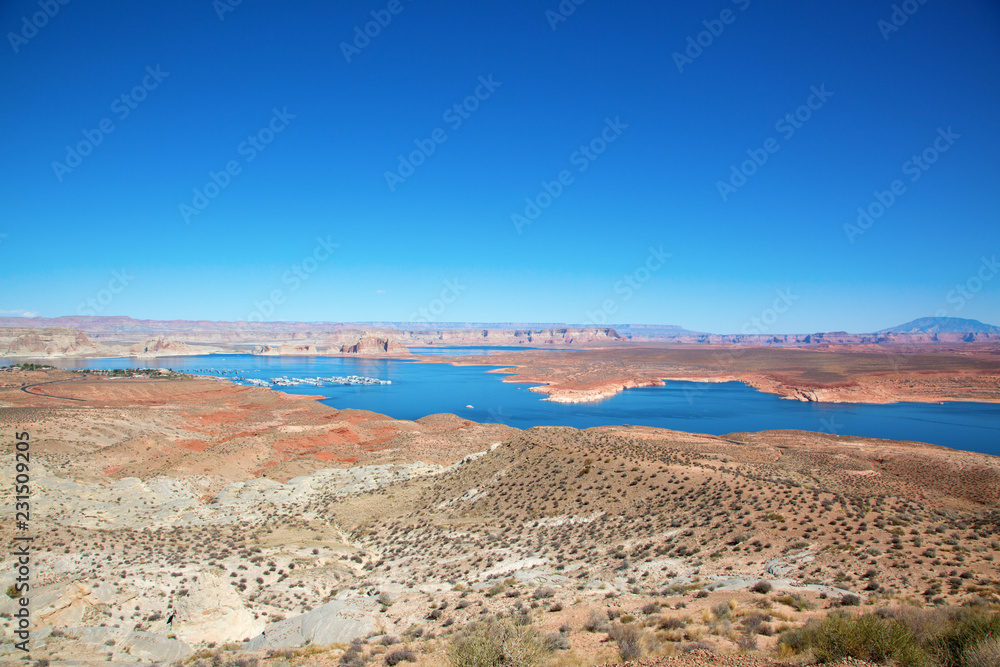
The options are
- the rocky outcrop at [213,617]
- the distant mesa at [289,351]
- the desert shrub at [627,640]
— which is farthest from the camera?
the distant mesa at [289,351]

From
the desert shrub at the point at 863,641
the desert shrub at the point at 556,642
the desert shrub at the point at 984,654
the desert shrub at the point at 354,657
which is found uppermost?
the desert shrub at the point at 984,654

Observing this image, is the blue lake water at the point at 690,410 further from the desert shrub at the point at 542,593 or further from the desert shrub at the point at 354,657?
the desert shrub at the point at 354,657

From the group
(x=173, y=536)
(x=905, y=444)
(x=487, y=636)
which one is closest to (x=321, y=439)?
(x=173, y=536)

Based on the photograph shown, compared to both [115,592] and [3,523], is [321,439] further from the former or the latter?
[115,592]

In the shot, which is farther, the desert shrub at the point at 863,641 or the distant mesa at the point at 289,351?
the distant mesa at the point at 289,351

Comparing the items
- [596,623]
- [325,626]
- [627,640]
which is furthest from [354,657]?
[627,640]

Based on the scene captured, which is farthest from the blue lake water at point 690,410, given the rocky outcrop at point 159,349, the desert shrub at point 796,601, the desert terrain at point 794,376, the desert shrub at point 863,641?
the rocky outcrop at point 159,349

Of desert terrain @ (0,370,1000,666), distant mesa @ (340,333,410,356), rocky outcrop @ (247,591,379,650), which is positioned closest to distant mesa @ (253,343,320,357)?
distant mesa @ (340,333,410,356)
